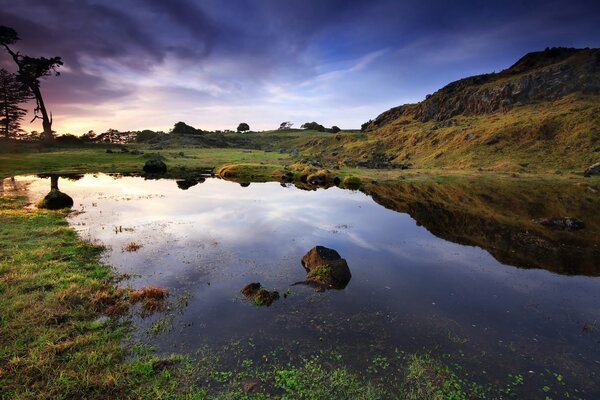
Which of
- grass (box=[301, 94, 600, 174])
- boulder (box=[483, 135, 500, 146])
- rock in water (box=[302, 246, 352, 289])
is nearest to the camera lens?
rock in water (box=[302, 246, 352, 289])

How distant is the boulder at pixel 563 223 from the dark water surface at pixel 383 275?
792 mm

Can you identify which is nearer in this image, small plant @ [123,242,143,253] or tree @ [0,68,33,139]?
small plant @ [123,242,143,253]

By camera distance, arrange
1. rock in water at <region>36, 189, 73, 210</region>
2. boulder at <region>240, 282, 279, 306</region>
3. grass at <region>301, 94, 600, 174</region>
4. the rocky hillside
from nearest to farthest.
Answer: boulder at <region>240, 282, 279, 306</region>
rock in water at <region>36, 189, 73, 210</region>
grass at <region>301, 94, 600, 174</region>
the rocky hillside

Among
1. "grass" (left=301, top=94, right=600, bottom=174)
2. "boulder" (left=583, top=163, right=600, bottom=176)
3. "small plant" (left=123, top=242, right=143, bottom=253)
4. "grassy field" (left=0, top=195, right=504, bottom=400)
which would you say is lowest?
"grassy field" (left=0, top=195, right=504, bottom=400)

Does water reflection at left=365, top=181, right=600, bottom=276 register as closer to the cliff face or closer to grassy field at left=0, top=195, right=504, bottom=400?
grassy field at left=0, top=195, right=504, bottom=400


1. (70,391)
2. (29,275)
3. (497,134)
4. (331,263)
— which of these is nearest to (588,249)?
(331,263)

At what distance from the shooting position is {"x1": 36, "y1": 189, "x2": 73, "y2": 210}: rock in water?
1223 inches

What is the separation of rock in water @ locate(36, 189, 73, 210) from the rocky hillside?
62268 millimetres

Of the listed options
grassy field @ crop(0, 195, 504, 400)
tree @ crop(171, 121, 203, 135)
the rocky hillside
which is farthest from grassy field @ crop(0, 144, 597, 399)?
tree @ crop(171, 121, 203, 135)

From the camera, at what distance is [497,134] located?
77812 mm

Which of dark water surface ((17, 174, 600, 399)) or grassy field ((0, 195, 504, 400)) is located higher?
dark water surface ((17, 174, 600, 399))

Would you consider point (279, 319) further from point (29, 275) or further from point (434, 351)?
point (29, 275)

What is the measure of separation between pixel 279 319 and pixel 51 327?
7.83 m

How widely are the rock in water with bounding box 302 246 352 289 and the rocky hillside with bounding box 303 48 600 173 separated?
202ft
